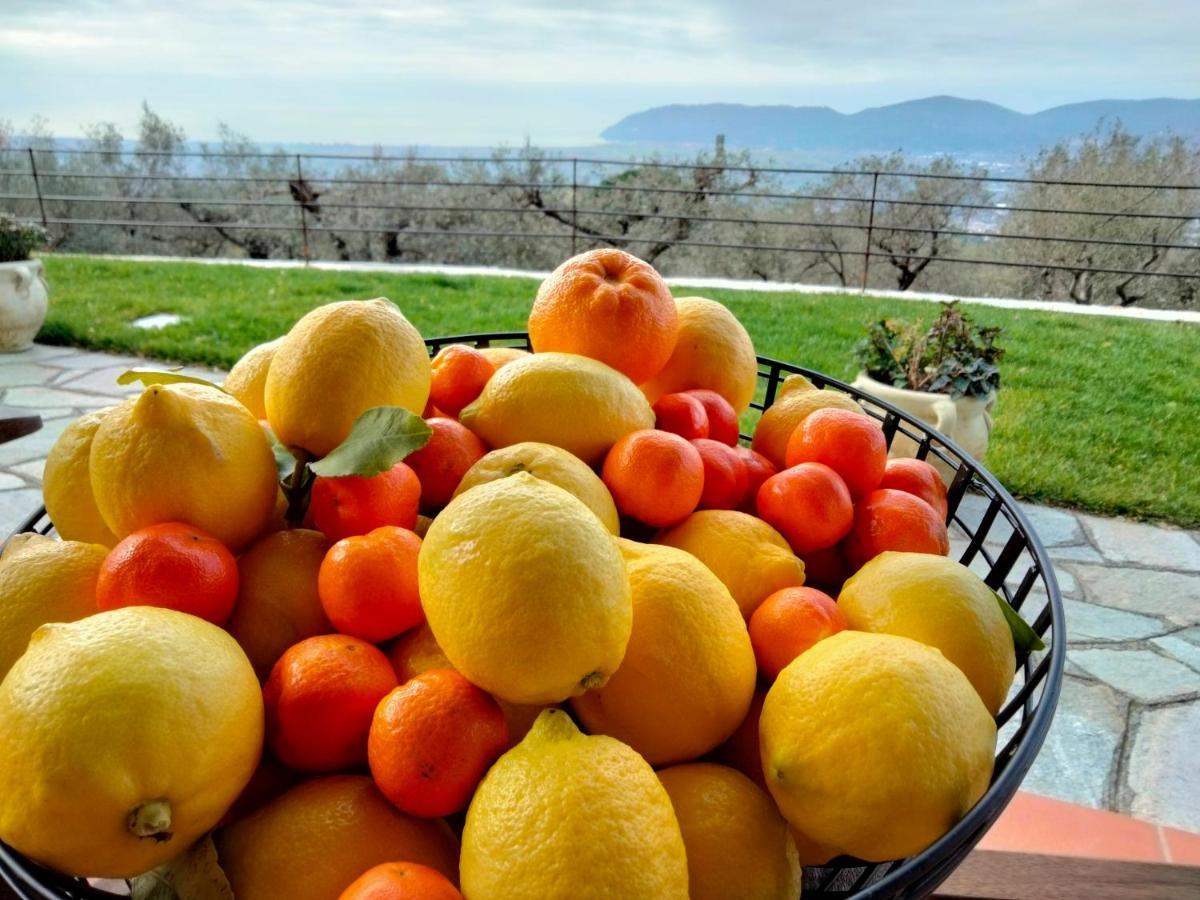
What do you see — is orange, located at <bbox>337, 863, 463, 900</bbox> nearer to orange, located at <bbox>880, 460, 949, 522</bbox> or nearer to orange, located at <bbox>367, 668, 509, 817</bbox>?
orange, located at <bbox>367, 668, 509, 817</bbox>

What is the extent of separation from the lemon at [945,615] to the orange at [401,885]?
1.32ft

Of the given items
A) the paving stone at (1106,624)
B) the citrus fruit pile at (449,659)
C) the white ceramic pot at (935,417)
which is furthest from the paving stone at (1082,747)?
the citrus fruit pile at (449,659)

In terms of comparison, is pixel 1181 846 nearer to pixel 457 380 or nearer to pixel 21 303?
pixel 457 380

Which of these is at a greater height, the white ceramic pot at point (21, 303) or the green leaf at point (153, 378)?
the green leaf at point (153, 378)

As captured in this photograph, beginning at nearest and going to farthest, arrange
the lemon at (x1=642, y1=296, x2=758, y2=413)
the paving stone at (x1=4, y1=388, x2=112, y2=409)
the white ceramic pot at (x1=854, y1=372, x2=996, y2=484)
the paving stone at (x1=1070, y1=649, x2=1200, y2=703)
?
the lemon at (x1=642, y1=296, x2=758, y2=413), the paving stone at (x1=1070, y1=649, x2=1200, y2=703), the white ceramic pot at (x1=854, y1=372, x2=996, y2=484), the paving stone at (x1=4, y1=388, x2=112, y2=409)

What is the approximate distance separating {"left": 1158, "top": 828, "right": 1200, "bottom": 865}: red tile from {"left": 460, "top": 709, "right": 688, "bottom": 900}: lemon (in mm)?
1196

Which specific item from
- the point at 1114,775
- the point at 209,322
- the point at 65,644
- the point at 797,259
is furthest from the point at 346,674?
the point at 797,259

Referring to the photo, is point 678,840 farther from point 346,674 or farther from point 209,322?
point 209,322

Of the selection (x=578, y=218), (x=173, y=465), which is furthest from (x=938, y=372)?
(x=578, y=218)

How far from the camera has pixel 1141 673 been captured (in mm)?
2164

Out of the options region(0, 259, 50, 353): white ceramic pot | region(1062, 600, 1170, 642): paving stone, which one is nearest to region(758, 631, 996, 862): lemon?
region(1062, 600, 1170, 642): paving stone

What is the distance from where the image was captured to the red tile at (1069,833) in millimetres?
1249

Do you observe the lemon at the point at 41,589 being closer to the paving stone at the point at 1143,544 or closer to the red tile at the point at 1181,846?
the red tile at the point at 1181,846

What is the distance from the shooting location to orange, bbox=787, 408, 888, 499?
0.89 m
